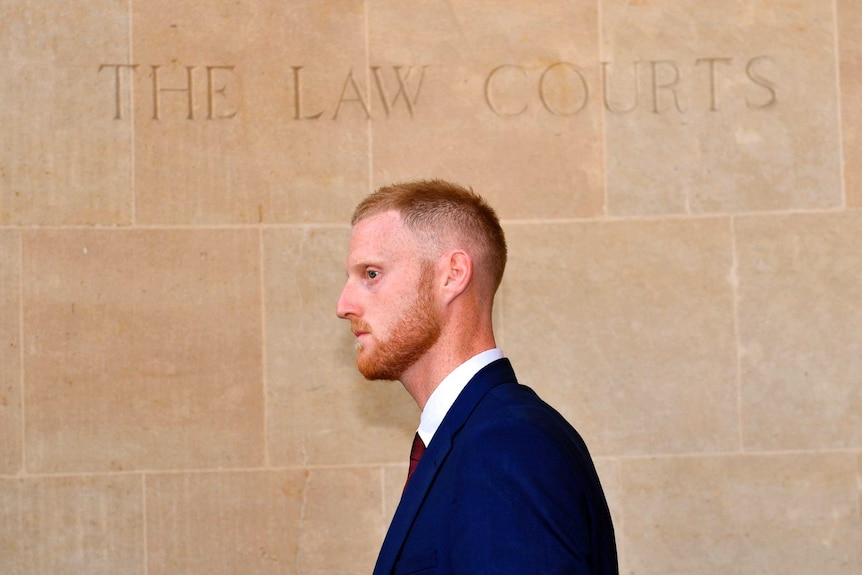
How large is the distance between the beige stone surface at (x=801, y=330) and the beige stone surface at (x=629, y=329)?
0.12 metres

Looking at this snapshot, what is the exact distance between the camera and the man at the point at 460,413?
226cm

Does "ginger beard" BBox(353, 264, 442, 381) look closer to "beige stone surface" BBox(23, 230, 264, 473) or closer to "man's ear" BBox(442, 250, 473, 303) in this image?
"man's ear" BBox(442, 250, 473, 303)

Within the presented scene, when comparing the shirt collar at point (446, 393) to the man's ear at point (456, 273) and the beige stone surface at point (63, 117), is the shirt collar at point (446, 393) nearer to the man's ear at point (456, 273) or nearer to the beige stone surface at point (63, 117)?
the man's ear at point (456, 273)

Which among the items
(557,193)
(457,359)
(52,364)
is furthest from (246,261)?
(457,359)

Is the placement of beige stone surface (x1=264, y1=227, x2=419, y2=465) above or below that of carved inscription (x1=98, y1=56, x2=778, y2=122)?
below

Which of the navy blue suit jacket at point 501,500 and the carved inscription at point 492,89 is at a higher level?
the carved inscription at point 492,89

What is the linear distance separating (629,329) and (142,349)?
2705 millimetres

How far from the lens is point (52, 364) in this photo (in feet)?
20.1

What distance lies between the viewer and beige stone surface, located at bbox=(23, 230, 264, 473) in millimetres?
6105

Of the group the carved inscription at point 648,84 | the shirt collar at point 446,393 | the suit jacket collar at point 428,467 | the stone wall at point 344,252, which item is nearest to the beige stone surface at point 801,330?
the stone wall at point 344,252

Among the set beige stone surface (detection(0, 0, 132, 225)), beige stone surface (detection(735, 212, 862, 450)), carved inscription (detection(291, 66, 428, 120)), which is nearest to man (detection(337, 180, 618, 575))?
carved inscription (detection(291, 66, 428, 120))

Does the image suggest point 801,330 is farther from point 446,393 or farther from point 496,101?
point 446,393

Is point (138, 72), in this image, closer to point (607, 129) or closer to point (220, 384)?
point (220, 384)

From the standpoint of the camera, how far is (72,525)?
19.9 ft
